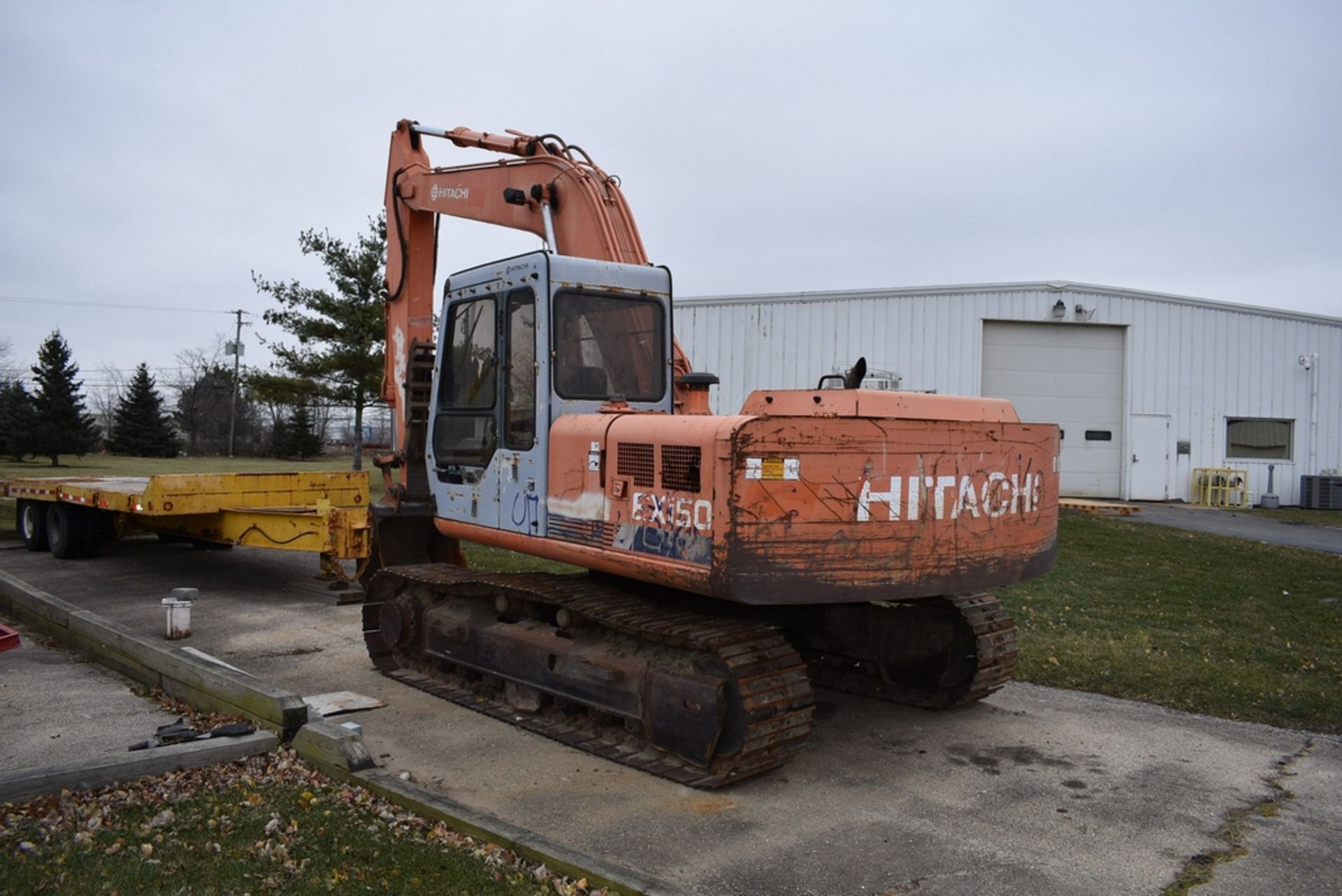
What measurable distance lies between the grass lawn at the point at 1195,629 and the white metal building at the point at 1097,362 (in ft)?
34.5

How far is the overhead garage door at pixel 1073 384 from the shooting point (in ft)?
85.0

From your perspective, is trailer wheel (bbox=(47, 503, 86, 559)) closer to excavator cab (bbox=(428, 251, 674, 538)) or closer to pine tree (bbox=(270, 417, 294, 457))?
excavator cab (bbox=(428, 251, 674, 538))

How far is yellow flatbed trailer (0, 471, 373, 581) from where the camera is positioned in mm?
10312

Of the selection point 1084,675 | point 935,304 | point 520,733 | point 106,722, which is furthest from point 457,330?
point 935,304

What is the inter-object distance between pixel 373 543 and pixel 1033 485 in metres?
5.12

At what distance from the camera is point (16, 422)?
1647 inches

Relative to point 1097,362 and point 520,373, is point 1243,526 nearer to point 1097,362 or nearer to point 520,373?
point 1097,362

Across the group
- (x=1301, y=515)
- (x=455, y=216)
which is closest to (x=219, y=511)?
(x=455, y=216)

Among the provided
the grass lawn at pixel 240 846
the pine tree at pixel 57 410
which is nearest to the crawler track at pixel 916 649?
the grass lawn at pixel 240 846

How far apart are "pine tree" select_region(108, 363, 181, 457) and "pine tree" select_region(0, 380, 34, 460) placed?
6343mm

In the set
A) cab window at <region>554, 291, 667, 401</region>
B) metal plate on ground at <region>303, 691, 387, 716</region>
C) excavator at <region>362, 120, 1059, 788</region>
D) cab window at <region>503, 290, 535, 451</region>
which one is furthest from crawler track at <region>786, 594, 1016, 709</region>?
metal plate on ground at <region>303, 691, 387, 716</region>

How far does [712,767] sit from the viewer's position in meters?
5.55

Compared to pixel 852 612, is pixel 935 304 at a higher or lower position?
higher

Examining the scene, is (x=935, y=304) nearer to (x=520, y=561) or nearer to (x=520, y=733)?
(x=520, y=561)
